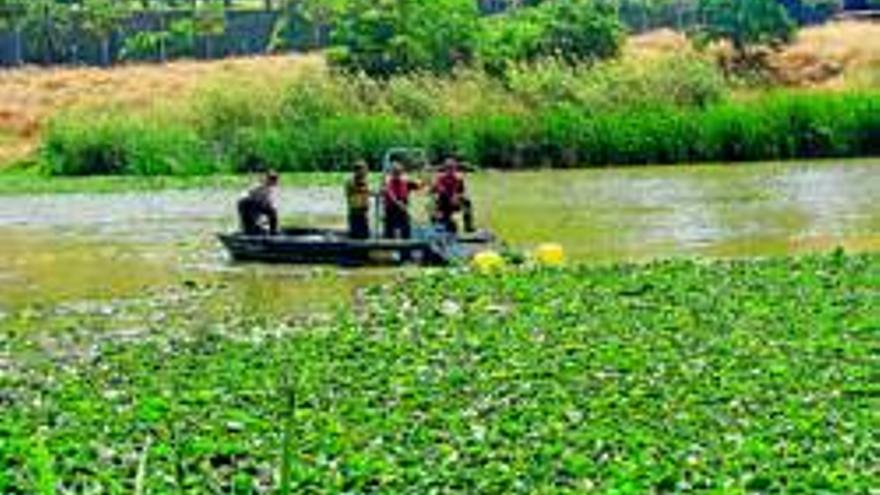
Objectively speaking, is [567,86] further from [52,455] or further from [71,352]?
[52,455]

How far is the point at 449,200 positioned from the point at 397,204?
0.85 metres

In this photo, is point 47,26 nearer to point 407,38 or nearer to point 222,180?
point 407,38

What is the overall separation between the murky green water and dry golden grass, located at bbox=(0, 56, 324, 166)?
20399mm

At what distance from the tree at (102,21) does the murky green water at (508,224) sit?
36335 mm

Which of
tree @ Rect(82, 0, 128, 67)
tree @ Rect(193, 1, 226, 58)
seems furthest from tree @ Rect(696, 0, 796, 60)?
tree @ Rect(82, 0, 128, 67)

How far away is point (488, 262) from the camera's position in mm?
28406

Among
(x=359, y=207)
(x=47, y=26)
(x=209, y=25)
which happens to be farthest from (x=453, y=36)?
(x=359, y=207)

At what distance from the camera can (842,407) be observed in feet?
52.0

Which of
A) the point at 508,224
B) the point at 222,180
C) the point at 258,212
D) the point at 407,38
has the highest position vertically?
the point at 407,38

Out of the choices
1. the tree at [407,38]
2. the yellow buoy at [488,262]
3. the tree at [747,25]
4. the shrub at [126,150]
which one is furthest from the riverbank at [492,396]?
the tree at [747,25]

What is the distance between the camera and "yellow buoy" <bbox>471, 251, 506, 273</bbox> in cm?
2811

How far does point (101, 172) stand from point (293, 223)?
62.1 ft

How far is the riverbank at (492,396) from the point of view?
1413 cm

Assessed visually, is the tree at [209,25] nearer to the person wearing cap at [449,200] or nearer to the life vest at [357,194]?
the life vest at [357,194]
